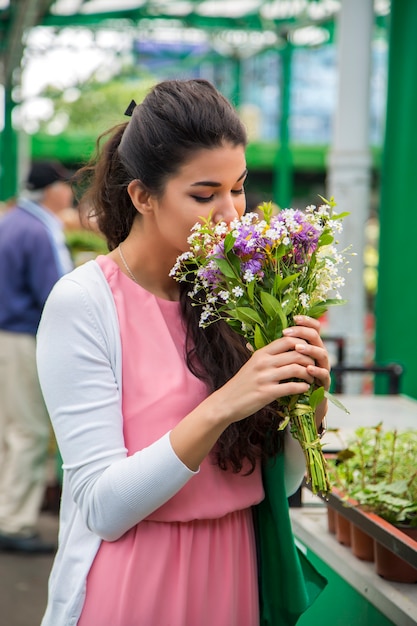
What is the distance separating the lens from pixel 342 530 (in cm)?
262

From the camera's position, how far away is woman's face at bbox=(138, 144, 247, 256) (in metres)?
1.74

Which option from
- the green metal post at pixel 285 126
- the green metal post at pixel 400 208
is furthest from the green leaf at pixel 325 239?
the green metal post at pixel 285 126

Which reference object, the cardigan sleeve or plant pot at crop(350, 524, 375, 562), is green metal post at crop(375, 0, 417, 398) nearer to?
plant pot at crop(350, 524, 375, 562)

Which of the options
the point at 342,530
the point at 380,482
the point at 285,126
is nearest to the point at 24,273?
the point at 342,530

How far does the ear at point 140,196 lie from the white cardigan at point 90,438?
168 mm

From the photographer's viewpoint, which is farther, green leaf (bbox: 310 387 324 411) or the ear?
the ear

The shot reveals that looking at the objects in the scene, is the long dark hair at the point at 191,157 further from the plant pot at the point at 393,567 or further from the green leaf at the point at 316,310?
the plant pot at the point at 393,567

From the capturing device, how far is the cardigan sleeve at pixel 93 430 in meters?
1.63

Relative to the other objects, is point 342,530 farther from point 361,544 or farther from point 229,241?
point 229,241

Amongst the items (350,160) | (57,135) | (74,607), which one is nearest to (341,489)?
(74,607)

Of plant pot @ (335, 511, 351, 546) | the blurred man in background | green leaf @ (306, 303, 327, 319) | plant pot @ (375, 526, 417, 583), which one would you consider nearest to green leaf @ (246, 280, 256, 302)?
green leaf @ (306, 303, 327, 319)

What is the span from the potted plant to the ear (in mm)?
951

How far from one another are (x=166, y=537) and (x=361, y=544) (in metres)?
0.91

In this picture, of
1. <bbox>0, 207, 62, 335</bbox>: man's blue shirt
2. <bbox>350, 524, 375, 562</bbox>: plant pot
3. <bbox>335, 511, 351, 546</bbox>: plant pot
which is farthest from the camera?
<bbox>0, 207, 62, 335</bbox>: man's blue shirt
